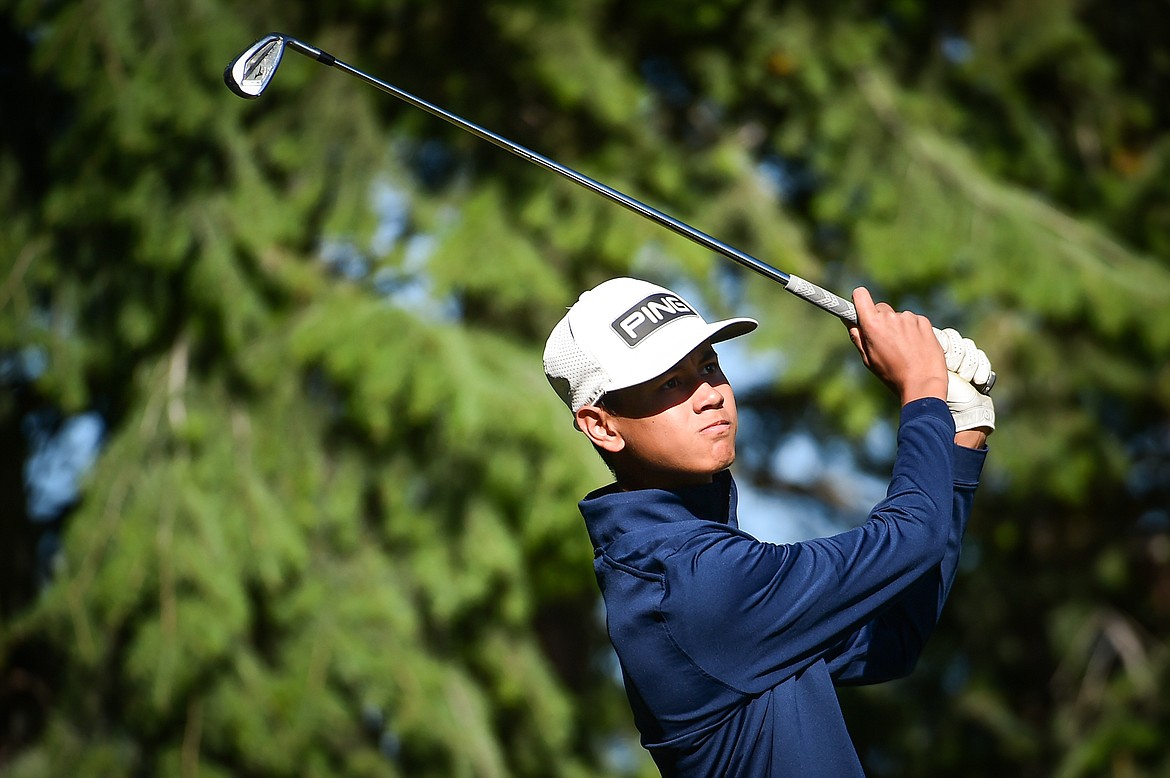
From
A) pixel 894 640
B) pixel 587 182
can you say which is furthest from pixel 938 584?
pixel 587 182

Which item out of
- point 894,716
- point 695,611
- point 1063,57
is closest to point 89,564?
point 695,611

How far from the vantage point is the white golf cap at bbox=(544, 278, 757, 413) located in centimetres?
199

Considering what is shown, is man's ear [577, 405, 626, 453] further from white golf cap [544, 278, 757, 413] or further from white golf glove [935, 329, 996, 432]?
white golf glove [935, 329, 996, 432]

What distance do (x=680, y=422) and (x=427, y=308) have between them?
12.3 feet

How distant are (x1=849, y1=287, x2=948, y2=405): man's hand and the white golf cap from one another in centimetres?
19

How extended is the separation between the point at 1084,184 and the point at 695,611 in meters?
6.03

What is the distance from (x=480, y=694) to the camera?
230 inches

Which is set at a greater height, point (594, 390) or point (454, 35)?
point (594, 390)

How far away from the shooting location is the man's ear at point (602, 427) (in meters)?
2.08

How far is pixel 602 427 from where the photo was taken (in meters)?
2.09

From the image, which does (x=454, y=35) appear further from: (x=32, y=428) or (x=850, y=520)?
(x=850, y=520)

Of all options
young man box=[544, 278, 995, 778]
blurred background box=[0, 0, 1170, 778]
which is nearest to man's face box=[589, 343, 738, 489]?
young man box=[544, 278, 995, 778]

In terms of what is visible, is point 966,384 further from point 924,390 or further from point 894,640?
point 894,640

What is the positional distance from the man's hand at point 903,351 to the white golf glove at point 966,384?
103mm
